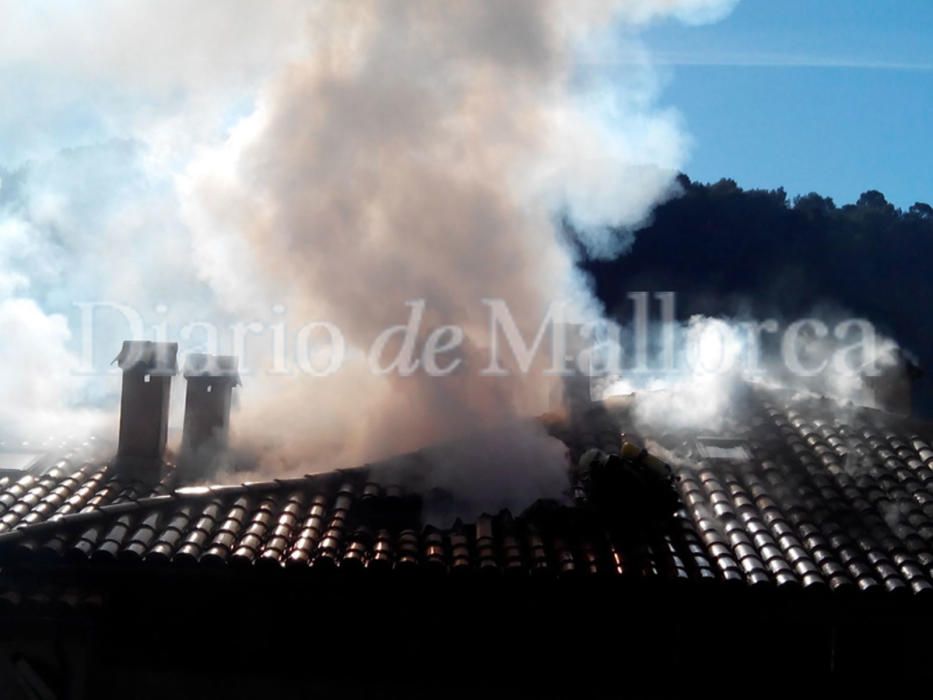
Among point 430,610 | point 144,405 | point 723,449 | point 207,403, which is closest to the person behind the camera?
point 430,610

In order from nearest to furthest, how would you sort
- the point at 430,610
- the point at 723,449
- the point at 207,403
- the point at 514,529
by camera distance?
1. the point at 430,610
2. the point at 514,529
3. the point at 723,449
4. the point at 207,403

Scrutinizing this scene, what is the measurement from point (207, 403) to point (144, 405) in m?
0.72

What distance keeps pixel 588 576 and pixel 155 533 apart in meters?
3.72

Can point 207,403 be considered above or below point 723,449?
above

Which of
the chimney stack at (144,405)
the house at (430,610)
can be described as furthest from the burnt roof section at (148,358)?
the house at (430,610)

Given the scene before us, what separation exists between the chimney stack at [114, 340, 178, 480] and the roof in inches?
11.4

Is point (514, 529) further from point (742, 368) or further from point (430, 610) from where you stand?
point (742, 368)

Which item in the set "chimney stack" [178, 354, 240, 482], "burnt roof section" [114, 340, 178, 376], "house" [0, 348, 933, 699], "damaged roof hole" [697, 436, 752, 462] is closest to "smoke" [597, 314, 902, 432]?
"damaged roof hole" [697, 436, 752, 462]

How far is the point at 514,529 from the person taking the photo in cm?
942

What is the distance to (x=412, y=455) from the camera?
10977mm

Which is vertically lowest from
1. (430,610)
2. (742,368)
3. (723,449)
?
(430,610)

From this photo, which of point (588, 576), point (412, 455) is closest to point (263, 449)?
point (412, 455)

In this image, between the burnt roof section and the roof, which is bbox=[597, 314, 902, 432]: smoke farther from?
the burnt roof section

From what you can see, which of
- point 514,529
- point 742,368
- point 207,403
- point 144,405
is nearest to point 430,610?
point 514,529
